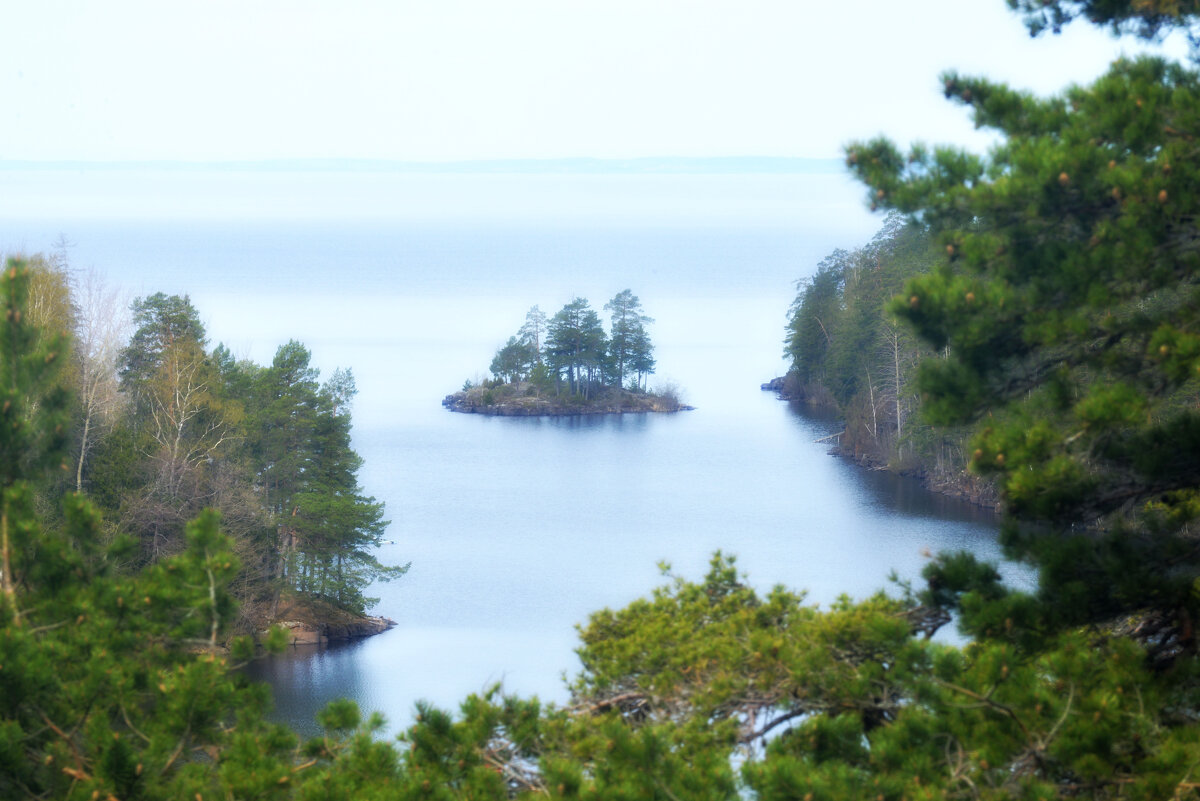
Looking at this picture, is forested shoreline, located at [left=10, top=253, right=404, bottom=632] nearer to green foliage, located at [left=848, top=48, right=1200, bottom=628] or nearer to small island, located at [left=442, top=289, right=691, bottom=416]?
green foliage, located at [left=848, top=48, right=1200, bottom=628]

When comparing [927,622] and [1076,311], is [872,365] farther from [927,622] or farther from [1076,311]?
[1076,311]

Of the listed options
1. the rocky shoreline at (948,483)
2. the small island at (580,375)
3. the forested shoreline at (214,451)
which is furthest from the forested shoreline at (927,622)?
the small island at (580,375)

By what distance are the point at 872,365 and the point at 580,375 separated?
16.6 m

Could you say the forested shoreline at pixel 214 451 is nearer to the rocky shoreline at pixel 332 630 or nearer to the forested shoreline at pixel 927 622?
the rocky shoreline at pixel 332 630

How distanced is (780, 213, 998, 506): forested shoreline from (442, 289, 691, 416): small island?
257 inches

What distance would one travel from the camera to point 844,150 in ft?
21.5

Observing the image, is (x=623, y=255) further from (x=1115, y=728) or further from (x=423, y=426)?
(x=1115, y=728)

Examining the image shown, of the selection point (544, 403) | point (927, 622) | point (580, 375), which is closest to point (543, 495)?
point (544, 403)

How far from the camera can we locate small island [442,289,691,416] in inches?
2265

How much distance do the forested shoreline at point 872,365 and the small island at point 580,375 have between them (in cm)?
654

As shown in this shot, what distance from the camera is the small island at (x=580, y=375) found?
189 feet

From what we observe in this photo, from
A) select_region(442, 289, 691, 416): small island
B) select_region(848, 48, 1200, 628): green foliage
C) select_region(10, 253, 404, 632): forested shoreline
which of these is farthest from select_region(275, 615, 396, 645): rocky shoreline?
select_region(442, 289, 691, 416): small island

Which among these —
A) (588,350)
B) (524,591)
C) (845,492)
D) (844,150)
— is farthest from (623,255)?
(844,150)

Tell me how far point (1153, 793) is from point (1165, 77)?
3455 millimetres
